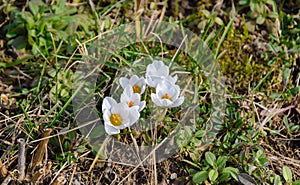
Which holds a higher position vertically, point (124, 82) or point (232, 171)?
point (124, 82)

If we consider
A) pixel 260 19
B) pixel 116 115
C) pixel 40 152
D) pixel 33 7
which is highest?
pixel 33 7

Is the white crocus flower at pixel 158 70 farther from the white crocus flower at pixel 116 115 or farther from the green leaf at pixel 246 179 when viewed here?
the green leaf at pixel 246 179

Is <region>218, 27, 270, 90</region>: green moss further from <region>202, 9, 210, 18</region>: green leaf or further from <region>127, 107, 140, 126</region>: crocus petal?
<region>127, 107, 140, 126</region>: crocus petal

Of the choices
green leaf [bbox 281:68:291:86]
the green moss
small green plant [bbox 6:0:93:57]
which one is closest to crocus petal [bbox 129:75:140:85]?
small green plant [bbox 6:0:93:57]

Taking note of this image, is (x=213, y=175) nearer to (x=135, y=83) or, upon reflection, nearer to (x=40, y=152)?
(x=135, y=83)

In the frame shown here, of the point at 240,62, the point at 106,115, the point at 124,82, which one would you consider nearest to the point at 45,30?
the point at 124,82
